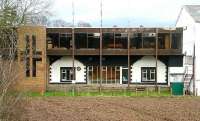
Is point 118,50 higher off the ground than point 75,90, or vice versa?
point 118,50

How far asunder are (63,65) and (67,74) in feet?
3.77

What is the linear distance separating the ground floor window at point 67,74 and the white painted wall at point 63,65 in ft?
1.21

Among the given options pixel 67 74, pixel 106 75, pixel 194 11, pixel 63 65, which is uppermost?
pixel 194 11

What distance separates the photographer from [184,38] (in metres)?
62.2

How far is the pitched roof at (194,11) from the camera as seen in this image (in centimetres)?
5916

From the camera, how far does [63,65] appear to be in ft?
210

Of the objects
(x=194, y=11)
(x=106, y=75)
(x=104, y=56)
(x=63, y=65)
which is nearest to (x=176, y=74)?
(x=194, y=11)

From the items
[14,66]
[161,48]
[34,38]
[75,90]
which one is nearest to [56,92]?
[75,90]

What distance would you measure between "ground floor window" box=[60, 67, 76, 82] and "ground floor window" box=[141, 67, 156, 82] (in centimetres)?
800

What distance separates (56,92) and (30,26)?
787 cm

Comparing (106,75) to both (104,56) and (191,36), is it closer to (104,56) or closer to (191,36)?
(104,56)

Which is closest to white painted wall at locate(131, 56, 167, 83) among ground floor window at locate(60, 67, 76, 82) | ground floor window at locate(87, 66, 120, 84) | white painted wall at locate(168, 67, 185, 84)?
white painted wall at locate(168, 67, 185, 84)

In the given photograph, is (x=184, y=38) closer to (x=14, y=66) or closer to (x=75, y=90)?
(x=75, y=90)

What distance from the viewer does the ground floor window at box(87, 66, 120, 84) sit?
63.9 m
